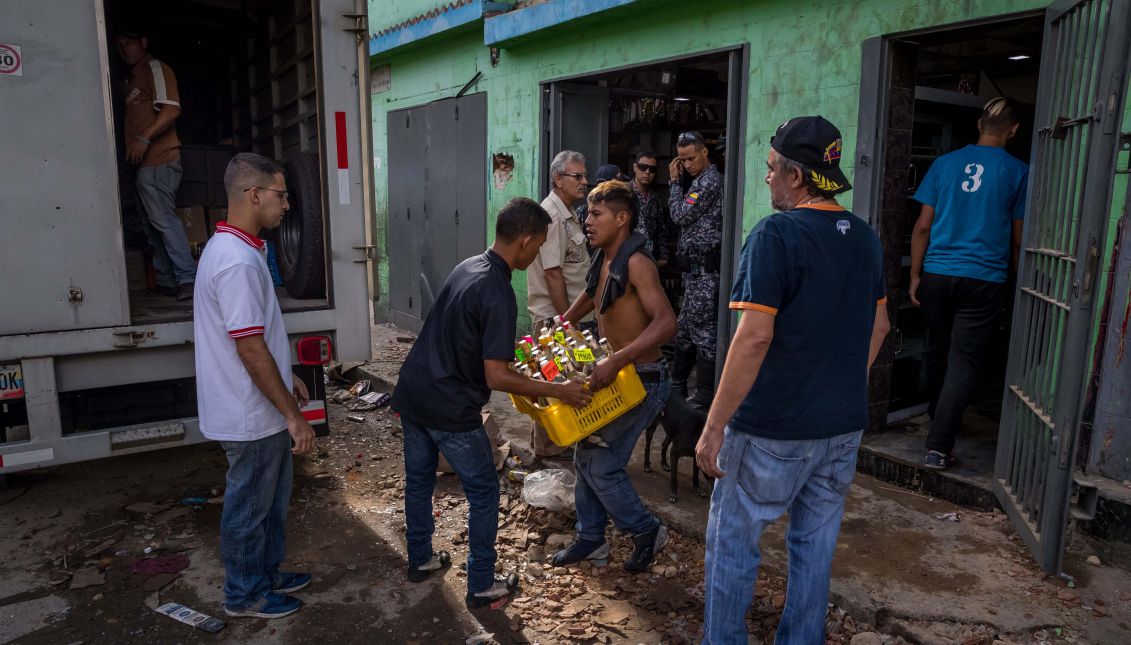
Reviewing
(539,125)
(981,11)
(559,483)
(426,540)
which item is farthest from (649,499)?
(539,125)

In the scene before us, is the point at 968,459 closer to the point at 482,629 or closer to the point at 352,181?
the point at 482,629

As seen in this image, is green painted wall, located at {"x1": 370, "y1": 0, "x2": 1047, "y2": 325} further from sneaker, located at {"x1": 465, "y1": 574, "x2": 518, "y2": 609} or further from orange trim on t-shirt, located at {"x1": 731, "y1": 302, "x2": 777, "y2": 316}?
sneaker, located at {"x1": 465, "y1": 574, "x2": 518, "y2": 609}

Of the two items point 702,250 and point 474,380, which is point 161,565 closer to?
point 474,380

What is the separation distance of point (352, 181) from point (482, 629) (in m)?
2.46

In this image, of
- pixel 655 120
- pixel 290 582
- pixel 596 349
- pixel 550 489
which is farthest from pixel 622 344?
pixel 655 120

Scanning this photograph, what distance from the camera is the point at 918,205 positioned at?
215 inches

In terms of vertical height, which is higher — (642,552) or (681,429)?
(681,429)

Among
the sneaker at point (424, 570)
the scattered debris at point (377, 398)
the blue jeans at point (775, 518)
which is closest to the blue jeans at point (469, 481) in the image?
the sneaker at point (424, 570)

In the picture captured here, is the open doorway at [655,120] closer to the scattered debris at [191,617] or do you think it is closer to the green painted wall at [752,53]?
the green painted wall at [752,53]

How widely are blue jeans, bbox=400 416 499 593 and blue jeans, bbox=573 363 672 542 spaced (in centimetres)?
44

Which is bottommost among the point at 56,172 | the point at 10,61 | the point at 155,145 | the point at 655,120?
the point at 56,172

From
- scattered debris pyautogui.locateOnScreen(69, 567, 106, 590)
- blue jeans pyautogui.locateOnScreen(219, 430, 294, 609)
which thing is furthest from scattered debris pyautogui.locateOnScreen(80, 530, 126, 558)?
blue jeans pyautogui.locateOnScreen(219, 430, 294, 609)

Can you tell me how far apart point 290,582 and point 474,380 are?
1.33 m

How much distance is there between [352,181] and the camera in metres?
4.25
